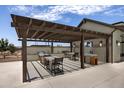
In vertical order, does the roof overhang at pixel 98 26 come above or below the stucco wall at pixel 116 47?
above

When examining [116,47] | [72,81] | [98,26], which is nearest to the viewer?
[72,81]

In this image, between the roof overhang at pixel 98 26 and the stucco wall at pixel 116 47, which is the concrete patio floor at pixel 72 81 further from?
the roof overhang at pixel 98 26

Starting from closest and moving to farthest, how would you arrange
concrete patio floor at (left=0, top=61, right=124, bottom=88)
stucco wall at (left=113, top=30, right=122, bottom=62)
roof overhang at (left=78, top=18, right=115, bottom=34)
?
1. concrete patio floor at (left=0, top=61, right=124, bottom=88)
2. roof overhang at (left=78, top=18, right=115, bottom=34)
3. stucco wall at (left=113, top=30, right=122, bottom=62)

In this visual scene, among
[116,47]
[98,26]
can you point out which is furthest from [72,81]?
[98,26]

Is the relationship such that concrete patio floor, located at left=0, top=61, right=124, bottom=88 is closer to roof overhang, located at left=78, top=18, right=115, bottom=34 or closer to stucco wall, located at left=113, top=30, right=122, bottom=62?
stucco wall, located at left=113, top=30, right=122, bottom=62

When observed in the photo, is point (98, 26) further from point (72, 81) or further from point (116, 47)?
point (72, 81)

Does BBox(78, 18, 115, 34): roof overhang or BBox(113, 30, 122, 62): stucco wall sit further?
BBox(113, 30, 122, 62): stucco wall

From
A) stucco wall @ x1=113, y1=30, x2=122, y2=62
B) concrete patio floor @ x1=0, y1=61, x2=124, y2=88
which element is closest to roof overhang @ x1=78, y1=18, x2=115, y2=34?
stucco wall @ x1=113, y1=30, x2=122, y2=62

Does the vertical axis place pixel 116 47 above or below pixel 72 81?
above

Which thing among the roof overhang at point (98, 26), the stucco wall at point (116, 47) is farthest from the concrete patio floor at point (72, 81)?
the roof overhang at point (98, 26)
